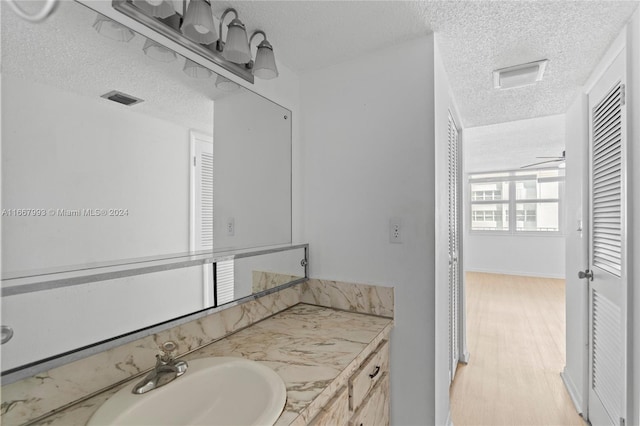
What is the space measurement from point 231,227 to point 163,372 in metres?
0.65

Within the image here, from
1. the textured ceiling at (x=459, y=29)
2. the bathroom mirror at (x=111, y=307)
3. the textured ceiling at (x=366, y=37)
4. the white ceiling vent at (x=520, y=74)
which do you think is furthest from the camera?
the white ceiling vent at (x=520, y=74)

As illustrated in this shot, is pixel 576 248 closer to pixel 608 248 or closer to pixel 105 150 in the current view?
pixel 608 248

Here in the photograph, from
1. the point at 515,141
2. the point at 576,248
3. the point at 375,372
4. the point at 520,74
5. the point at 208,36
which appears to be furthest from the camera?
the point at 515,141

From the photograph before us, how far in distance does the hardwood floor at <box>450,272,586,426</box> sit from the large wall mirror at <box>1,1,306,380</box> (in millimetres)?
1963

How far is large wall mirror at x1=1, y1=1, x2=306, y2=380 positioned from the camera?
770 millimetres

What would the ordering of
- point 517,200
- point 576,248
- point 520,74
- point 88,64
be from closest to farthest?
point 88,64 → point 520,74 → point 576,248 → point 517,200

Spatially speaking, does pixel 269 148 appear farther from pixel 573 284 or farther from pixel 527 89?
pixel 573 284

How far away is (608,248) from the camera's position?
65.6 inches

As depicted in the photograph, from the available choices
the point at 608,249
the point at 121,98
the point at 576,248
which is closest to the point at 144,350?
the point at 121,98

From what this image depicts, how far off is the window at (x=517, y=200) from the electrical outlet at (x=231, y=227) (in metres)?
6.92

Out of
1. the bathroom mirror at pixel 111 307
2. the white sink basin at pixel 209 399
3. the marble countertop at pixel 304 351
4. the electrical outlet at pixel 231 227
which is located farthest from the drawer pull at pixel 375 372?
the electrical outlet at pixel 231 227

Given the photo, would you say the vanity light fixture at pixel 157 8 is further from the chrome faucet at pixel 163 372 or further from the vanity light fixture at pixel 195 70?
the chrome faucet at pixel 163 372

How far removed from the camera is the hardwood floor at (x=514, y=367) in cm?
204

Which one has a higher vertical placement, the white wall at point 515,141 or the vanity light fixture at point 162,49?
the white wall at point 515,141
